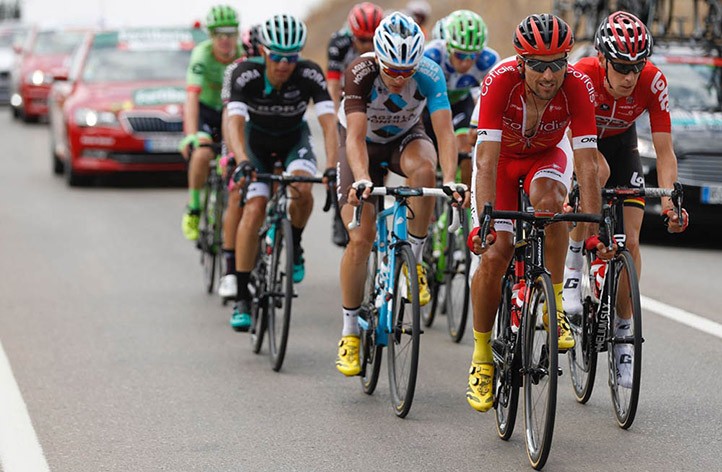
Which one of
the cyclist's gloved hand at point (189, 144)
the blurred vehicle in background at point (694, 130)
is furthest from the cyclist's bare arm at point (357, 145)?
the blurred vehicle in background at point (694, 130)

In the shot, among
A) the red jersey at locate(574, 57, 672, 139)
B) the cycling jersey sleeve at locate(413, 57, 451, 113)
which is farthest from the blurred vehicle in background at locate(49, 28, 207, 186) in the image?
the red jersey at locate(574, 57, 672, 139)

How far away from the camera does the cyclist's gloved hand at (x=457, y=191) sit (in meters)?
6.90

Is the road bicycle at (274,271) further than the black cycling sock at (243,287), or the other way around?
the black cycling sock at (243,287)

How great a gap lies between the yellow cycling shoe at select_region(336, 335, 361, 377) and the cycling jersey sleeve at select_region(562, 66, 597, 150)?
1.77m

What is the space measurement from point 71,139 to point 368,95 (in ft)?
36.1

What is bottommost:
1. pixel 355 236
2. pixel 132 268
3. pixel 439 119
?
pixel 132 268

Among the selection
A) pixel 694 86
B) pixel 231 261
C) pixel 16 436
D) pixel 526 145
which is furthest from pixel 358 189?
pixel 694 86

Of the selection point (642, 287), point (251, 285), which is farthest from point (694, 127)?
point (251, 285)

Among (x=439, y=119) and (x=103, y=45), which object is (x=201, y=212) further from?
(x=103, y=45)

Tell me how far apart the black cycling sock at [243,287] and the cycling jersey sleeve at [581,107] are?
10.1 feet

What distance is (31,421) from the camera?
6.96m

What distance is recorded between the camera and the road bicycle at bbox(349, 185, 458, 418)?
6887 millimetres

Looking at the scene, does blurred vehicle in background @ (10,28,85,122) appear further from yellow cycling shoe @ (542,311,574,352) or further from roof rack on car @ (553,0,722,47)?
yellow cycling shoe @ (542,311,574,352)

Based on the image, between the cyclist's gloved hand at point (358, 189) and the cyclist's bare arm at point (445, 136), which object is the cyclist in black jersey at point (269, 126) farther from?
the cyclist's gloved hand at point (358, 189)
